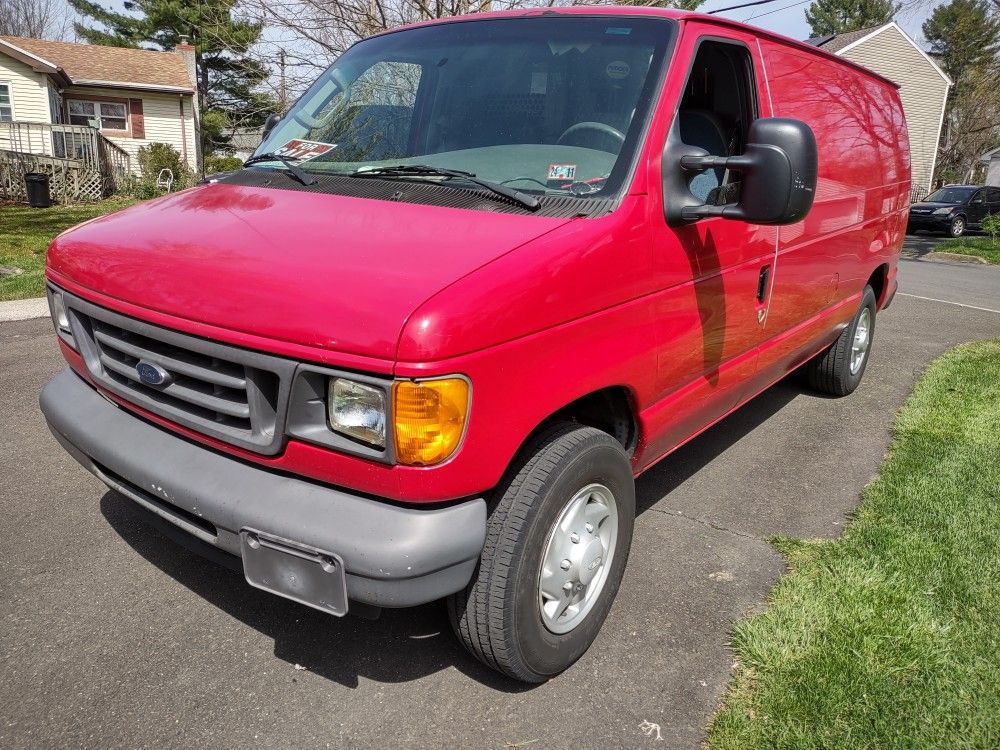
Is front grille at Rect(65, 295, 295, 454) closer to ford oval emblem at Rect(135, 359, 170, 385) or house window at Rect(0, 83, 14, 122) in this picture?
ford oval emblem at Rect(135, 359, 170, 385)

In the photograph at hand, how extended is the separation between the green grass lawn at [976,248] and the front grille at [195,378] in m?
19.0

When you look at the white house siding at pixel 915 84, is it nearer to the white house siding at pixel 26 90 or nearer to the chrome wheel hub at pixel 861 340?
the white house siding at pixel 26 90

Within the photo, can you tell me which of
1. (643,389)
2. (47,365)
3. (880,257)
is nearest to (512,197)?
(643,389)

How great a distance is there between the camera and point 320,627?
2955mm

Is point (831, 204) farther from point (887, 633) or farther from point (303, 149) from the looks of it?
point (303, 149)

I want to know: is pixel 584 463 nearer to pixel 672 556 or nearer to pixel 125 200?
pixel 672 556

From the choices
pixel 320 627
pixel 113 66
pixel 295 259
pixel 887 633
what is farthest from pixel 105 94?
pixel 887 633

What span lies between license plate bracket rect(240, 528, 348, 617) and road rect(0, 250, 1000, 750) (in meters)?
0.55

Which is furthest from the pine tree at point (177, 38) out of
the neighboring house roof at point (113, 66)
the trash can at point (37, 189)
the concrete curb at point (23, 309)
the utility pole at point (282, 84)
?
the concrete curb at point (23, 309)

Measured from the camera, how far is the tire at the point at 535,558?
92.5 inches

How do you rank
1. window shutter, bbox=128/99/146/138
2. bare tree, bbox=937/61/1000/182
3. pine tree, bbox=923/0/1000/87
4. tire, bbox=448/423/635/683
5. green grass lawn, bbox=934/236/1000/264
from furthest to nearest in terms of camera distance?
pine tree, bbox=923/0/1000/87 → bare tree, bbox=937/61/1000/182 → window shutter, bbox=128/99/146/138 → green grass lawn, bbox=934/236/1000/264 → tire, bbox=448/423/635/683

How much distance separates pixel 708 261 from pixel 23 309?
6.75 meters

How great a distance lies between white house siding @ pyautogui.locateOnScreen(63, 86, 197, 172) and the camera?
30.5m

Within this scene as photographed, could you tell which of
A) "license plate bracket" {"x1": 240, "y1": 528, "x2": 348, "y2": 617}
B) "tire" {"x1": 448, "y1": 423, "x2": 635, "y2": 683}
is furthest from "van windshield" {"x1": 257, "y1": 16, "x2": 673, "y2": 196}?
"license plate bracket" {"x1": 240, "y1": 528, "x2": 348, "y2": 617}
